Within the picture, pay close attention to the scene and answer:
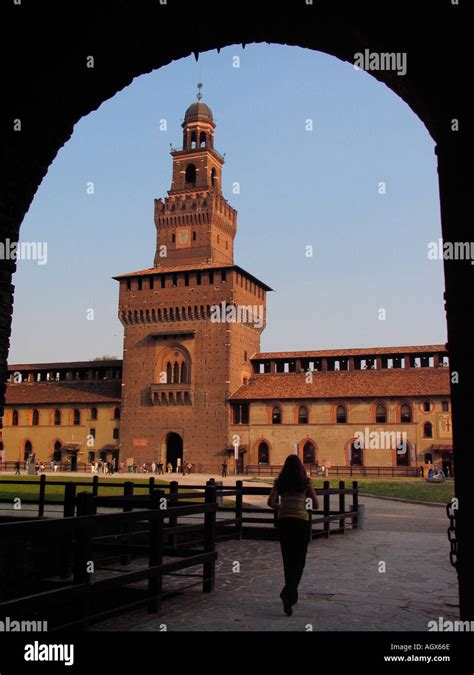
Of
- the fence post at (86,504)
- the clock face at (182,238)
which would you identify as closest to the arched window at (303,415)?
the clock face at (182,238)

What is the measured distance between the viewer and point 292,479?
6488 mm

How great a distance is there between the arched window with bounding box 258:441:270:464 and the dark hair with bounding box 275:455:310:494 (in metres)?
39.9

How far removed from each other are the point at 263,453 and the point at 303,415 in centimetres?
375

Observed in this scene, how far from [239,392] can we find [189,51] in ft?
135

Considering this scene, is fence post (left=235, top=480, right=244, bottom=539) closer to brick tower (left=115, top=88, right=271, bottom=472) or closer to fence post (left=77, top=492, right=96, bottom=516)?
fence post (left=77, top=492, right=96, bottom=516)

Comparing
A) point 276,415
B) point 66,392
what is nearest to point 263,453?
point 276,415

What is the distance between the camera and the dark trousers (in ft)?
20.0

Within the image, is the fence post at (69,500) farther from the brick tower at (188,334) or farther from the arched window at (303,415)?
the arched window at (303,415)

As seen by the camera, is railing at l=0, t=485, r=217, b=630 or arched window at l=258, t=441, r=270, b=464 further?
arched window at l=258, t=441, r=270, b=464

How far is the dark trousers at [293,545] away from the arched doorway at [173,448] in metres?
42.2

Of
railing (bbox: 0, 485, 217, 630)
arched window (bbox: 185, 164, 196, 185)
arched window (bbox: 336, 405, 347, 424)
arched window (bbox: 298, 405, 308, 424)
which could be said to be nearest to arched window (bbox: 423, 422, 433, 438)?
arched window (bbox: 336, 405, 347, 424)

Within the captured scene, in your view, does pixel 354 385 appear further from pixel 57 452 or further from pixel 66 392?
pixel 57 452
